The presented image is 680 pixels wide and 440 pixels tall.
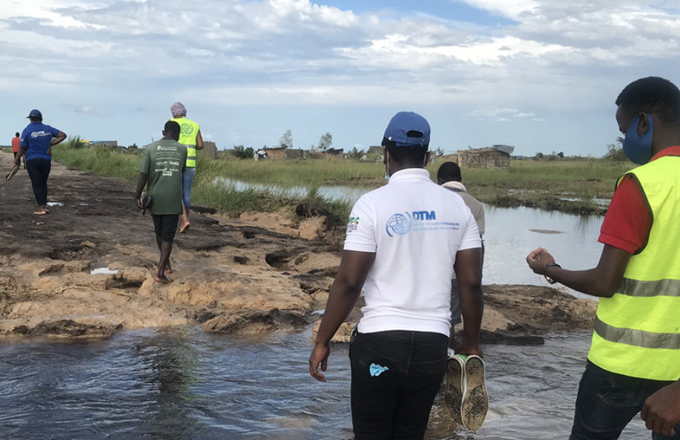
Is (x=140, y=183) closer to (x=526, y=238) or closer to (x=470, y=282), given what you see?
(x=470, y=282)

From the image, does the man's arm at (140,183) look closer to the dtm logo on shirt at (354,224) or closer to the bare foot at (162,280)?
the bare foot at (162,280)

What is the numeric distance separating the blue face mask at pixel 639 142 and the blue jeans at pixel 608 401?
0.78m

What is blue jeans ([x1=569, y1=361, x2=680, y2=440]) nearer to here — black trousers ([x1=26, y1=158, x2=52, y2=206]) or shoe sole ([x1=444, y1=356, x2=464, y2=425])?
shoe sole ([x1=444, y1=356, x2=464, y2=425])

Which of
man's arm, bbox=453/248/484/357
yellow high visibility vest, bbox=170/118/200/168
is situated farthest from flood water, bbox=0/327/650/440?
yellow high visibility vest, bbox=170/118/200/168

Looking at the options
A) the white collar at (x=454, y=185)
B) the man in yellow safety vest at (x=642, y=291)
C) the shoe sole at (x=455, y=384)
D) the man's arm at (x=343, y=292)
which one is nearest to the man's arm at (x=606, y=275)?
the man in yellow safety vest at (x=642, y=291)

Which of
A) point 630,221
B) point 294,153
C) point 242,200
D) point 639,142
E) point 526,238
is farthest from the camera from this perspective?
point 294,153

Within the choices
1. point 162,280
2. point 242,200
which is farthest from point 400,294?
point 242,200

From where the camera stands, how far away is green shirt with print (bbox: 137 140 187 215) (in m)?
7.50

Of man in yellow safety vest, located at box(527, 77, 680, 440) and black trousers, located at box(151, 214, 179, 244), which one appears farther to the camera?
black trousers, located at box(151, 214, 179, 244)

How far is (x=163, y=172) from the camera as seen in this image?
754 centimetres

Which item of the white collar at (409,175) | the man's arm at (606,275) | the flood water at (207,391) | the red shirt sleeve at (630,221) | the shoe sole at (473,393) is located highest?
the white collar at (409,175)

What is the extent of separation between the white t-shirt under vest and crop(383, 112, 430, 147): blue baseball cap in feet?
0.68

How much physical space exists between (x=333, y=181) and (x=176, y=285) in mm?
26162

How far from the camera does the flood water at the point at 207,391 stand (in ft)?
14.1
